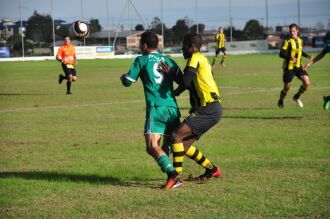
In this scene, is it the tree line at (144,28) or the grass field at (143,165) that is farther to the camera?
the tree line at (144,28)

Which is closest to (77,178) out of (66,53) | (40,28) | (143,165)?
(143,165)

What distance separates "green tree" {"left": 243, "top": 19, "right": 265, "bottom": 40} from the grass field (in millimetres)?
52170

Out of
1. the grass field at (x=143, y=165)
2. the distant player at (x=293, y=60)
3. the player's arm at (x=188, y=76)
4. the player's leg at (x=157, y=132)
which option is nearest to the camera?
the grass field at (x=143, y=165)

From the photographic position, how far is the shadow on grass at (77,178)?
26.1 feet

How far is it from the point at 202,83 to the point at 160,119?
0.69m

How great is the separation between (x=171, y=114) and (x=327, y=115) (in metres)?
7.90

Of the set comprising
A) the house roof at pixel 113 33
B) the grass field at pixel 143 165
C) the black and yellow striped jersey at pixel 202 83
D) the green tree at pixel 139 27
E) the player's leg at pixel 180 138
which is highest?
the green tree at pixel 139 27

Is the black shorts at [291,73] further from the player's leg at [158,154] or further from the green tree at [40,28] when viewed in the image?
the green tree at [40,28]

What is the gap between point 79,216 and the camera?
641 cm

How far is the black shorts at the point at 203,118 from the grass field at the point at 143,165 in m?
0.71

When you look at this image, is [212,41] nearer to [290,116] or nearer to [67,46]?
[67,46]

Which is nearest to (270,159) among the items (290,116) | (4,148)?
(4,148)

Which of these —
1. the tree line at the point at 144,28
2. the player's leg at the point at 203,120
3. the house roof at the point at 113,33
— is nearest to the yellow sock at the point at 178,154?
the player's leg at the point at 203,120

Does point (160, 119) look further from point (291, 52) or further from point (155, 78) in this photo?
point (291, 52)
